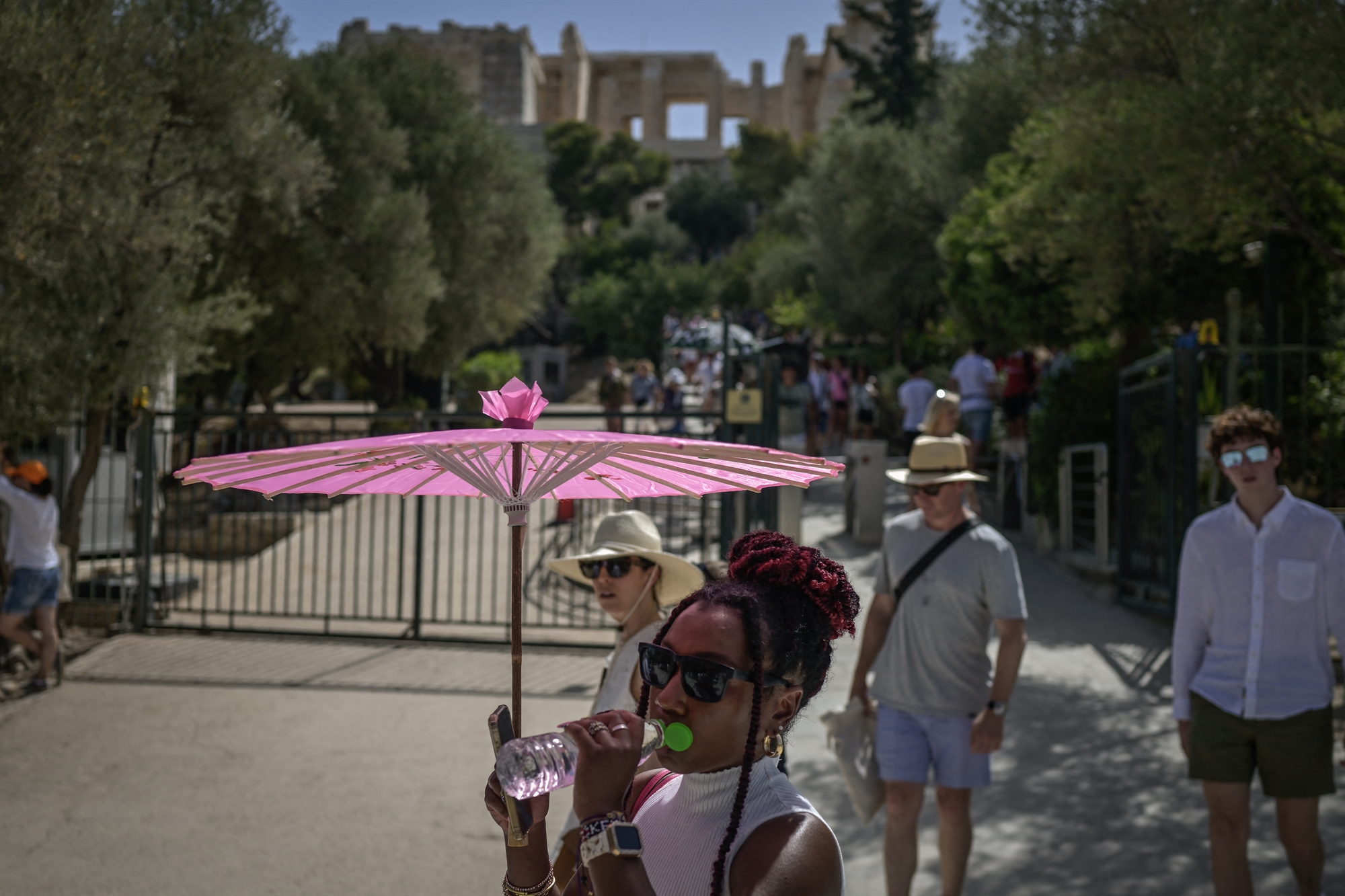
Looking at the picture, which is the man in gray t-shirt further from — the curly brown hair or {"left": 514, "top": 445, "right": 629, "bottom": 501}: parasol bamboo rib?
{"left": 514, "top": 445, "right": 629, "bottom": 501}: parasol bamboo rib

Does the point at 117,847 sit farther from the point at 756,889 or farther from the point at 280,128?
the point at 280,128

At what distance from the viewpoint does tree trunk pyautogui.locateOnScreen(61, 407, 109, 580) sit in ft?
29.6

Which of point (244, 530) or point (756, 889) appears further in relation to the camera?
point (244, 530)

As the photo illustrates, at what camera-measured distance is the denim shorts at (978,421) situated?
13.8m

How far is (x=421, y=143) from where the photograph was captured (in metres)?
20.1

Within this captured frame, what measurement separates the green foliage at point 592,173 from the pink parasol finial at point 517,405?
56423 millimetres

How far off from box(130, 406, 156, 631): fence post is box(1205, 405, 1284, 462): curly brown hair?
7748mm

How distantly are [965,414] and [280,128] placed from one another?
833cm

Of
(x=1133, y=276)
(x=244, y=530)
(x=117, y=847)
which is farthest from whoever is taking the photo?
(x=244, y=530)

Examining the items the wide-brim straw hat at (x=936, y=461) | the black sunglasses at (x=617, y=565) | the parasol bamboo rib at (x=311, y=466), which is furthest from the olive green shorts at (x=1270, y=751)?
the parasol bamboo rib at (x=311, y=466)

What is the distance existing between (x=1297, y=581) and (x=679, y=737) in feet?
8.85

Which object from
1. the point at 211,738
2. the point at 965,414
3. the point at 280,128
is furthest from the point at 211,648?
the point at 965,414

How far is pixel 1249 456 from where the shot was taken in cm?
369

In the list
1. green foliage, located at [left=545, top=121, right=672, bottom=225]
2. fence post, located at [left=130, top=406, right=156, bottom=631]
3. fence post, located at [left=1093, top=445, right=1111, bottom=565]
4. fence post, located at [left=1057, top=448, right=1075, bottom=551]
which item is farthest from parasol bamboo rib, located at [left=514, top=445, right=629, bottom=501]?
green foliage, located at [left=545, top=121, right=672, bottom=225]
